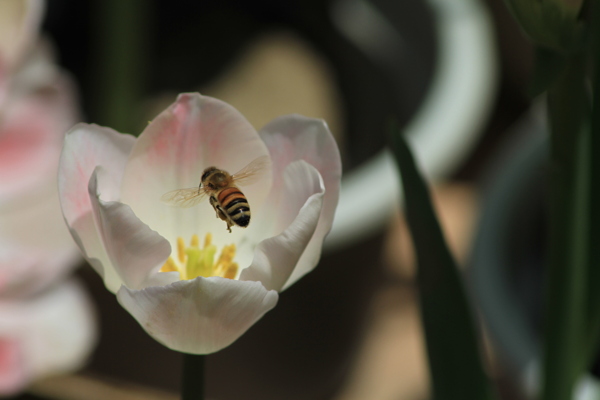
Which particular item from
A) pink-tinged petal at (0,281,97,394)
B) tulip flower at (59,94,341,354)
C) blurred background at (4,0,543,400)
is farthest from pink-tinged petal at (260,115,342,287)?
blurred background at (4,0,543,400)

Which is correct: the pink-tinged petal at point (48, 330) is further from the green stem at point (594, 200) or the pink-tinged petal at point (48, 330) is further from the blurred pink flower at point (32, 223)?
the green stem at point (594, 200)

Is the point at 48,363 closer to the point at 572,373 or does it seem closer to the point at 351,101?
the point at 572,373

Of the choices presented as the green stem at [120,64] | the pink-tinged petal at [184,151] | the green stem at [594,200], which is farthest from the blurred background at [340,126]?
the pink-tinged petal at [184,151]

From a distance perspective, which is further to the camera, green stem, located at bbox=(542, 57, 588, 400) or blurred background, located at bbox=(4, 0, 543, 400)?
blurred background, located at bbox=(4, 0, 543, 400)

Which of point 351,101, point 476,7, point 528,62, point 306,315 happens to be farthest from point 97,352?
point 528,62

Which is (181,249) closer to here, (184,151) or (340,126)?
(184,151)

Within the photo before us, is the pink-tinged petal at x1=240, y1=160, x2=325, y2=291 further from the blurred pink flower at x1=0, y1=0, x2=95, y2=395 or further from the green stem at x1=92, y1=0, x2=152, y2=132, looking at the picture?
the green stem at x1=92, y1=0, x2=152, y2=132
